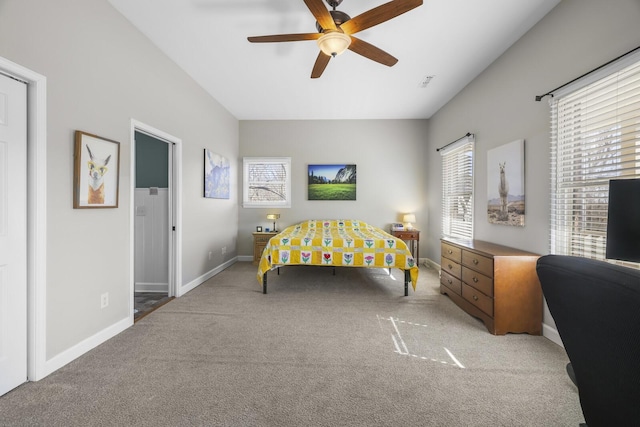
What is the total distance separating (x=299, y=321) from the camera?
105 inches

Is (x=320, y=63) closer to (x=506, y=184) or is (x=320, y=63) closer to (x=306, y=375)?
(x=506, y=184)

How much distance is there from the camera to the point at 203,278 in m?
3.95

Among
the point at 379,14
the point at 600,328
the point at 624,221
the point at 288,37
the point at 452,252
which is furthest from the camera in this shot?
the point at 452,252

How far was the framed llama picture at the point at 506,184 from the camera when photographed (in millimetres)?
2672

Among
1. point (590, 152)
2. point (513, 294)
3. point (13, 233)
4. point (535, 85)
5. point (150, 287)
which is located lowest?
point (150, 287)

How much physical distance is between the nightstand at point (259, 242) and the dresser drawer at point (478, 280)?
3355 mm

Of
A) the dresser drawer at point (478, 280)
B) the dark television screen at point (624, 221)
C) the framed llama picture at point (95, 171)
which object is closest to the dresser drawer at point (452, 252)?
the dresser drawer at point (478, 280)

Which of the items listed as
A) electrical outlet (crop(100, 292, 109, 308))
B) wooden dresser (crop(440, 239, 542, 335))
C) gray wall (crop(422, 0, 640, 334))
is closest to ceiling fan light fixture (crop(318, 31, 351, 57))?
gray wall (crop(422, 0, 640, 334))

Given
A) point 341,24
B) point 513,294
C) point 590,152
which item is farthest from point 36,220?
point 590,152

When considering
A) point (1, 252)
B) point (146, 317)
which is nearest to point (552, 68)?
point (1, 252)

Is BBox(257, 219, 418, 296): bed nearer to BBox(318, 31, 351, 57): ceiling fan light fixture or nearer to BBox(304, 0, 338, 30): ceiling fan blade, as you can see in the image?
BBox(318, 31, 351, 57): ceiling fan light fixture

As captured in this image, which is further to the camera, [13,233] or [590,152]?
[590,152]

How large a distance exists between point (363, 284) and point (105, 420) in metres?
3.09

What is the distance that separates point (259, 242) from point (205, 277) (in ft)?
4.10
